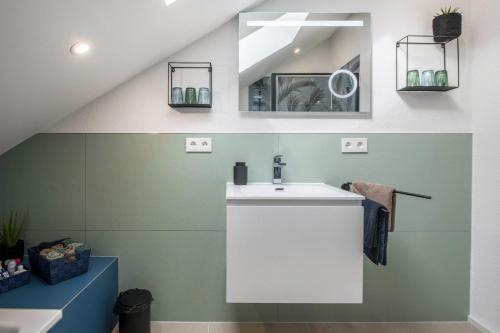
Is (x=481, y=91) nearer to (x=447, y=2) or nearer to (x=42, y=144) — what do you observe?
(x=447, y=2)

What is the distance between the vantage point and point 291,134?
1890 mm

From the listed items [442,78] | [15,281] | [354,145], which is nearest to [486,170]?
[442,78]

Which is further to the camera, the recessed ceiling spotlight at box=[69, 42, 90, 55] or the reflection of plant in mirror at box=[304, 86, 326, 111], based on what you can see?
the reflection of plant in mirror at box=[304, 86, 326, 111]

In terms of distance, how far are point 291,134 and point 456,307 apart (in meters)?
1.61

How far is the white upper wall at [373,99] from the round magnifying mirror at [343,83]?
15 centimetres

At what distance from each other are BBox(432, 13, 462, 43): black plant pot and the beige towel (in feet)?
3.66

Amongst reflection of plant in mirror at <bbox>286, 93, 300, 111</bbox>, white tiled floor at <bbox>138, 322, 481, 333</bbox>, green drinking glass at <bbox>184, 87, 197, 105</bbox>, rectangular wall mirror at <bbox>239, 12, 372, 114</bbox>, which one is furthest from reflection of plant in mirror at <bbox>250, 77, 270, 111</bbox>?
white tiled floor at <bbox>138, 322, 481, 333</bbox>

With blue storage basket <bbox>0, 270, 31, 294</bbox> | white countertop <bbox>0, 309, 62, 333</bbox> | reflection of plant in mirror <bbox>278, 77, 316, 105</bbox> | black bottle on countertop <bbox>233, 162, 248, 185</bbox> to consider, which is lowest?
white countertop <bbox>0, 309, 62, 333</bbox>

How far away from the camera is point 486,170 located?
1.80 metres

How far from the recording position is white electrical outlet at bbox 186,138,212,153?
1870 mm

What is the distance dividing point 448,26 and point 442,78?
32cm

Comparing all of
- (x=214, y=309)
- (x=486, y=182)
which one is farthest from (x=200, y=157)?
(x=486, y=182)

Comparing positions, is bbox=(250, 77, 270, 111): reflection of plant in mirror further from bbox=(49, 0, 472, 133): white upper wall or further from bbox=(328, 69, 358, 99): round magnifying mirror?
bbox=(328, 69, 358, 99): round magnifying mirror

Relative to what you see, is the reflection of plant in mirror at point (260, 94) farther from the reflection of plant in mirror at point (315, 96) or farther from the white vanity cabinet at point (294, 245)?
the white vanity cabinet at point (294, 245)
